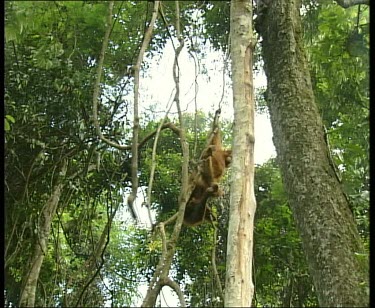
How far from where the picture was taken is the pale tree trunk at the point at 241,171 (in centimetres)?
121

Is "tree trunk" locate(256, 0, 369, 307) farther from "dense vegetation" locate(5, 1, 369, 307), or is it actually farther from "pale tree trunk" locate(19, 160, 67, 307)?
"pale tree trunk" locate(19, 160, 67, 307)

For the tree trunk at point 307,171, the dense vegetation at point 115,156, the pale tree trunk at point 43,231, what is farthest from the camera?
the pale tree trunk at point 43,231

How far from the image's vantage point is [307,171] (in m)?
1.62

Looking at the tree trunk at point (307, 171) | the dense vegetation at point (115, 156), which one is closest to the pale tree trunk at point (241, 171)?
the tree trunk at point (307, 171)

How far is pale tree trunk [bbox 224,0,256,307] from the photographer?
1212mm

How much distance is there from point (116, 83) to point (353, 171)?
3.86ft

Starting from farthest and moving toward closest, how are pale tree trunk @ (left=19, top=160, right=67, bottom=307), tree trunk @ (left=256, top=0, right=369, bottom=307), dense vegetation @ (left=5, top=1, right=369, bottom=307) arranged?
pale tree trunk @ (left=19, top=160, right=67, bottom=307)
dense vegetation @ (left=5, top=1, right=369, bottom=307)
tree trunk @ (left=256, top=0, right=369, bottom=307)

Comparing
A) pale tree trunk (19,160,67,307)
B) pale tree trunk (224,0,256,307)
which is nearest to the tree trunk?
pale tree trunk (224,0,256,307)

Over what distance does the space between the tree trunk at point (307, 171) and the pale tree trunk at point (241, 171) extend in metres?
0.28

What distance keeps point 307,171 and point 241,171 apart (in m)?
0.35

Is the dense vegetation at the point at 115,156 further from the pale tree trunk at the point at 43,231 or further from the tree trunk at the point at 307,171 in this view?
the tree trunk at the point at 307,171

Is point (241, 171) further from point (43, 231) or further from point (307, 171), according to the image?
point (43, 231)

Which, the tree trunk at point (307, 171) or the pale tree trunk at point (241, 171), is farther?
the tree trunk at point (307, 171)

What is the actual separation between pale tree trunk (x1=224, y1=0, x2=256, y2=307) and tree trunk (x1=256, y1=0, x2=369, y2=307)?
0.93 ft
